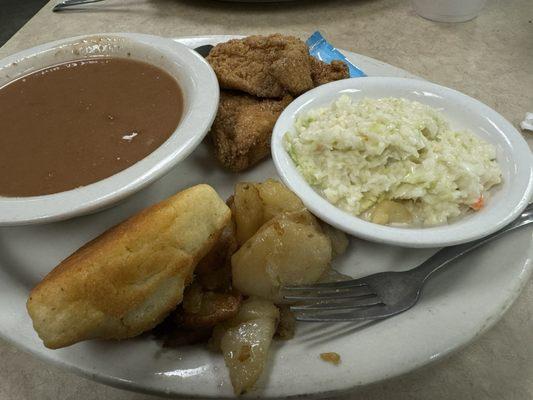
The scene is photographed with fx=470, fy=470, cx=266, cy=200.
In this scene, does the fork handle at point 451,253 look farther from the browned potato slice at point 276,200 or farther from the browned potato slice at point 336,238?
the browned potato slice at point 276,200

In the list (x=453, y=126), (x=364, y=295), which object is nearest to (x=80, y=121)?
(x=364, y=295)

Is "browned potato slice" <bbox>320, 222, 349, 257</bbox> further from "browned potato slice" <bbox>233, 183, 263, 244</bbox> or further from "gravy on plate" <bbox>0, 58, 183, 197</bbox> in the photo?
"gravy on plate" <bbox>0, 58, 183, 197</bbox>

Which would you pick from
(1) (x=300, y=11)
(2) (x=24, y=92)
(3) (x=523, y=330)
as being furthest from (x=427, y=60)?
(2) (x=24, y=92)

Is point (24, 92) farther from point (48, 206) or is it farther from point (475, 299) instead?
point (475, 299)

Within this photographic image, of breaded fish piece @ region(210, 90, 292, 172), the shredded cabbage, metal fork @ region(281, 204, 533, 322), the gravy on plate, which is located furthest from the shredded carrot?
the gravy on plate

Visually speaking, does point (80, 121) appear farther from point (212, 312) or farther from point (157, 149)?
point (212, 312)
